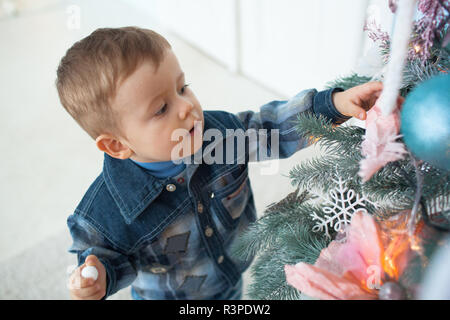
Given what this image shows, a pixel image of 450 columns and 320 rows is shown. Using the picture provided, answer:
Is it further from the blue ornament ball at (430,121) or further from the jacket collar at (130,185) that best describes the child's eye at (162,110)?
the blue ornament ball at (430,121)

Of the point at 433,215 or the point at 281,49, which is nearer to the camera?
the point at 433,215

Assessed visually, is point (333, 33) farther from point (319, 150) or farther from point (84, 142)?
point (84, 142)

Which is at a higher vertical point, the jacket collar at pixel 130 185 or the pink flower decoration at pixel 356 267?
the pink flower decoration at pixel 356 267

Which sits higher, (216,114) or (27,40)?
(216,114)

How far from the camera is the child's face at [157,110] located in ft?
1.30

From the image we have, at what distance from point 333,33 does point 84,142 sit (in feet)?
2.81

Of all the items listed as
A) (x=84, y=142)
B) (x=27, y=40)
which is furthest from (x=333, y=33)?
(x=27, y=40)

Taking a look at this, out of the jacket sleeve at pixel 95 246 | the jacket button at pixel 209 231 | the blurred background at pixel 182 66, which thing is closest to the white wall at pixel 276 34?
the blurred background at pixel 182 66

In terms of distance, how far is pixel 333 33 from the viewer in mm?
814

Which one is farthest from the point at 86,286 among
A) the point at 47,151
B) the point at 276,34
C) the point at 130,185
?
the point at 47,151

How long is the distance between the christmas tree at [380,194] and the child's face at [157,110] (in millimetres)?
130

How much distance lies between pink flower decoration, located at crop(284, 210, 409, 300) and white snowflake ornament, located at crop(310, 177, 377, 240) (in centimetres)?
6

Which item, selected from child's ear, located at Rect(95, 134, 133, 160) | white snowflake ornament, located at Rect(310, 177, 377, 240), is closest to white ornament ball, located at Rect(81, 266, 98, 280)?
child's ear, located at Rect(95, 134, 133, 160)

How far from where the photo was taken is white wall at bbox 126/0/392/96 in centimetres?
71
